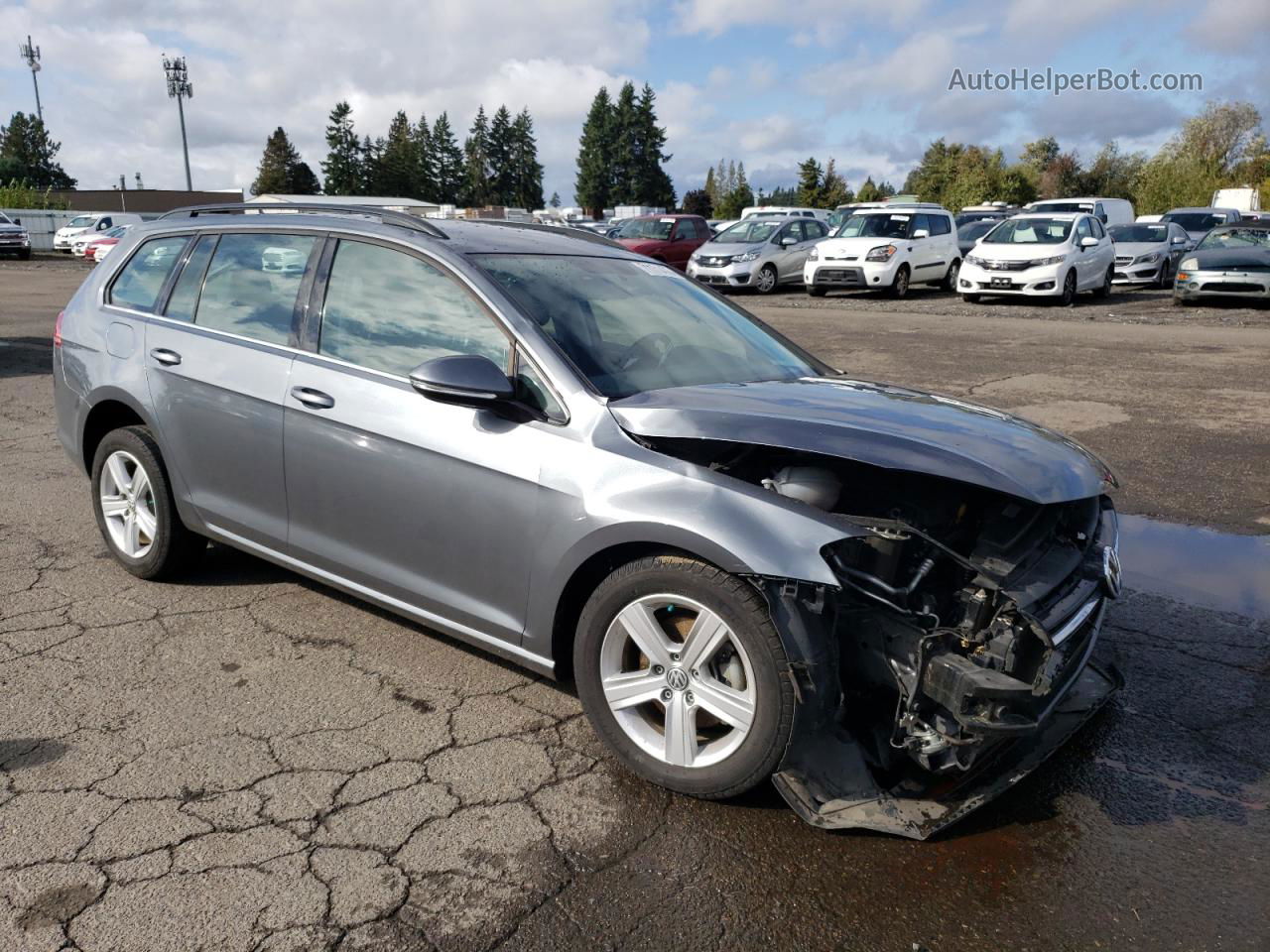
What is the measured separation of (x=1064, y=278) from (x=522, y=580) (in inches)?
715

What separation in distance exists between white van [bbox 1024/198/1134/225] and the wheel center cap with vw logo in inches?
1107

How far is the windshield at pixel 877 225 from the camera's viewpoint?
853 inches

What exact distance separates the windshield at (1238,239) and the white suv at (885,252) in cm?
499

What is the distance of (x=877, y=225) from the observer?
21766 millimetres

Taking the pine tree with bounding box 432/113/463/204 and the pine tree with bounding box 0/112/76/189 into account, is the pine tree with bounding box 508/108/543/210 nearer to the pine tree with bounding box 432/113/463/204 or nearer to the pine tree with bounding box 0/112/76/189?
the pine tree with bounding box 432/113/463/204

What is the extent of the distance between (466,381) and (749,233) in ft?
70.5

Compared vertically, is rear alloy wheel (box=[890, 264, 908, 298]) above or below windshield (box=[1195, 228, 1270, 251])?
below

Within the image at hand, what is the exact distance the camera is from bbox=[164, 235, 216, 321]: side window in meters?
4.66

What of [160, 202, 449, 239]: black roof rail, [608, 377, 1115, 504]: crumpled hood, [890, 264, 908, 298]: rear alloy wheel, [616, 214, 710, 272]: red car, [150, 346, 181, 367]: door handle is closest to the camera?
[608, 377, 1115, 504]: crumpled hood

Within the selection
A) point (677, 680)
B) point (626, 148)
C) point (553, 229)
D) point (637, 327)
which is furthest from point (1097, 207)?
point (626, 148)

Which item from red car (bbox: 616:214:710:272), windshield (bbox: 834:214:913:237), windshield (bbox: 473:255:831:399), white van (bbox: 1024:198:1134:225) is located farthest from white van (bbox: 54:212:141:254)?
windshield (bbox: 473:255:831:399)

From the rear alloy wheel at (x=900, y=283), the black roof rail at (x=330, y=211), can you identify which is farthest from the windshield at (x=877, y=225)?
the black roof rail at (x=330, y=211)

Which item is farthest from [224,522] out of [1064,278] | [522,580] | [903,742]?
[1064,278]

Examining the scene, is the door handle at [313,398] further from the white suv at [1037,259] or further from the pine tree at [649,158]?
the pine tree at [649,158]
